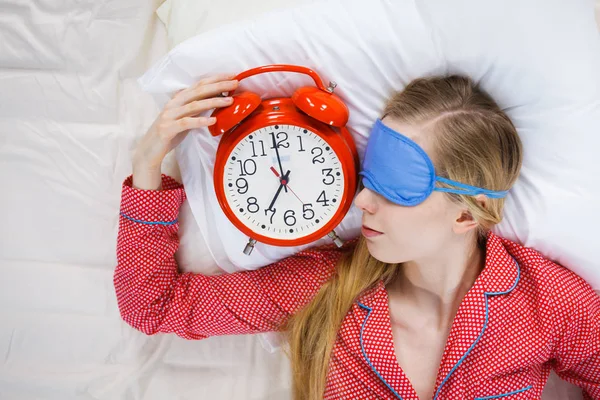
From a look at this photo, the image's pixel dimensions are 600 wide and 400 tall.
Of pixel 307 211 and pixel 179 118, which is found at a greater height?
pixel 179 118

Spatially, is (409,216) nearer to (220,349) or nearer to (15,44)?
(220,349)

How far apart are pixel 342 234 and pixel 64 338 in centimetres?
85

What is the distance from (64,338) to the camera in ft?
5.45

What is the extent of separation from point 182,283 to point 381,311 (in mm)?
489

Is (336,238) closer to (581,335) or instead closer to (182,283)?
(182,283)

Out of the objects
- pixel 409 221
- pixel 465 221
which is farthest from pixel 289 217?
pixel 465 221

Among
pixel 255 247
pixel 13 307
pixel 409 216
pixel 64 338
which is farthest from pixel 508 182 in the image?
pixel 13 307

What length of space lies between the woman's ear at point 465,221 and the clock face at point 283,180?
0.86 feet

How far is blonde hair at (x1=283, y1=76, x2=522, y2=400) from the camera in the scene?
119 cm

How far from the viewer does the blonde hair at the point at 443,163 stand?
119 centimetres

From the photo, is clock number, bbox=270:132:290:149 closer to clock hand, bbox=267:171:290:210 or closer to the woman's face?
clock hand, bbox=267:171:290:210

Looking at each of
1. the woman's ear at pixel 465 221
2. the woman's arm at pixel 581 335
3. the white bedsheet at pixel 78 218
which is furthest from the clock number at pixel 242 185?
the woman's arm at pixel 581 335

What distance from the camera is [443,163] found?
3.88ft

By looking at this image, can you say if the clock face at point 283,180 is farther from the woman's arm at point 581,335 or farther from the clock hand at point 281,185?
the woman's arm at point 581,335
